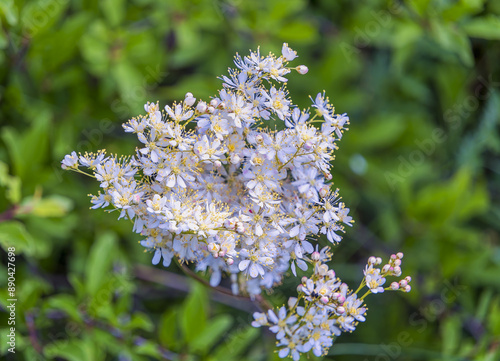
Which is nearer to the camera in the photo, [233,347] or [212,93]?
[233,347]

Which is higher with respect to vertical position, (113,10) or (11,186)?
(113,10)

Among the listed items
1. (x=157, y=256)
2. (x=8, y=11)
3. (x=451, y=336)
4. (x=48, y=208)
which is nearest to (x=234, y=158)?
(x=157, y=256)

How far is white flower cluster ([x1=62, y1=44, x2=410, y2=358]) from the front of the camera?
1646mm

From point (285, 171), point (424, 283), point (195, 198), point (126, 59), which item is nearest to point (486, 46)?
point (424, 283)

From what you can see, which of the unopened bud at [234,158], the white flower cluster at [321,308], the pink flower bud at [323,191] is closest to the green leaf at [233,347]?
the white flower cluster at [321,308]

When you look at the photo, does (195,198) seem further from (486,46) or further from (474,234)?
(486,46)

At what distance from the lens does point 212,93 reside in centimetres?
340

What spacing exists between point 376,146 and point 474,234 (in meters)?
0.93

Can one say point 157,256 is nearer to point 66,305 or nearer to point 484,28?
point 66,305

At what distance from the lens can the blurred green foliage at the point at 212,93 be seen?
2738mm

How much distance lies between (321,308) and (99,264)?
4.67 feet

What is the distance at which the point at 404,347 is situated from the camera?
335 centimetres

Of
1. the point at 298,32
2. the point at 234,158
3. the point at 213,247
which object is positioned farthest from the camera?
the point at 298,32

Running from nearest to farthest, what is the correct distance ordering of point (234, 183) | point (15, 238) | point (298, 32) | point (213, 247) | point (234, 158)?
1. point (213, 247)
2. point (234, 158)
3. point (234, 183)
4. point (15, 238)
5. point (298, 32)
